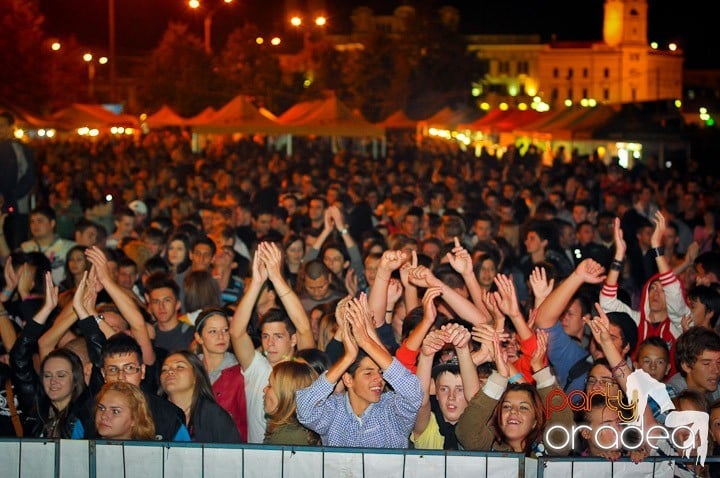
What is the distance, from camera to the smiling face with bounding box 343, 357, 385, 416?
5855 millimetres

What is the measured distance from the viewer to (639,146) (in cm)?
3425

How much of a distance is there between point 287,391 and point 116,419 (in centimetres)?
88

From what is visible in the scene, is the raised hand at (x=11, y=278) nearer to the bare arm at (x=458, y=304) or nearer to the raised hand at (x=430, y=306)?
the bare arm at (x=458, y=304)

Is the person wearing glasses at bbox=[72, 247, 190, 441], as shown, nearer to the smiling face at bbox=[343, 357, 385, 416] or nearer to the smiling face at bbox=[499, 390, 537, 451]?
the smiling face at bbox=[343, 357, 385, 416]

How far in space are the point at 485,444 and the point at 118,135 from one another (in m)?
43.6

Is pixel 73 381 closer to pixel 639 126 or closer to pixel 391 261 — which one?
pixel 391 261

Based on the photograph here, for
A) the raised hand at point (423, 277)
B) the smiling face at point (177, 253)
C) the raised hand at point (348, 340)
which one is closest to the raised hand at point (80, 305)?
the raised hand at point (348, 340)

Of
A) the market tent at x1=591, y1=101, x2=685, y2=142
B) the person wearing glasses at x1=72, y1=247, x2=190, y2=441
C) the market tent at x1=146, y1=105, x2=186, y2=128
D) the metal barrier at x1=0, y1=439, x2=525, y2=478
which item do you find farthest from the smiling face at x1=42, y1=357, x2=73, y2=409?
the market tent at x1=146, y1=105, x2=186, y2=128

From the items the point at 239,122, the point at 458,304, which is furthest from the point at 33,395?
the point at 239,122

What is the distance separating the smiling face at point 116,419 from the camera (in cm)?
555

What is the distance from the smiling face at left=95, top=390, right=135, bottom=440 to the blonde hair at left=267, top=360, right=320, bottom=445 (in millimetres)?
753

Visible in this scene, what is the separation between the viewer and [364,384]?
231 inches

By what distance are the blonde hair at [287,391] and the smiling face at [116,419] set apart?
0.75 m

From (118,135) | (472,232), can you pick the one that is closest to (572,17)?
(118,135)
